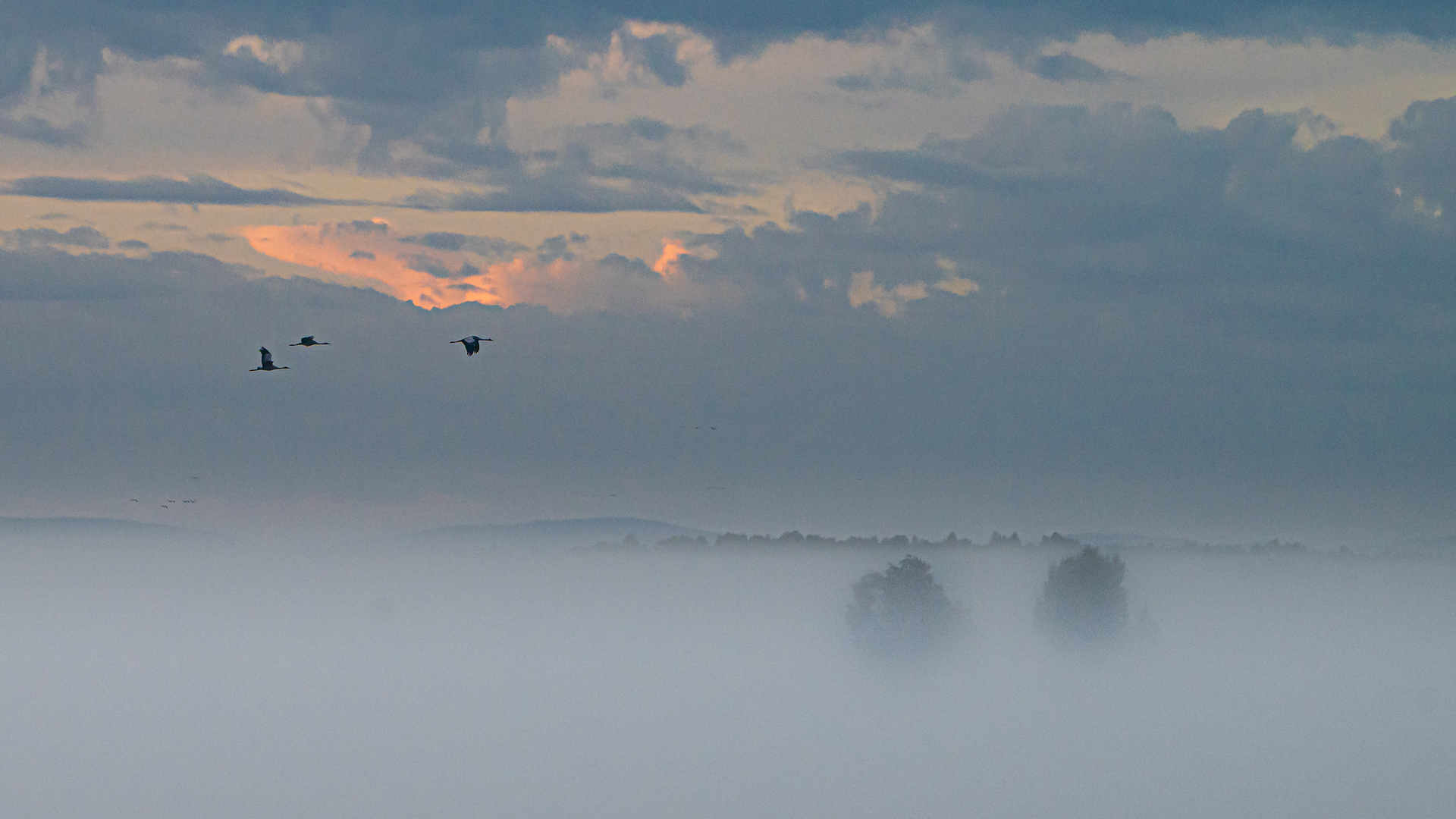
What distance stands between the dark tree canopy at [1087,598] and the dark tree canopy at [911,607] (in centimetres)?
1121

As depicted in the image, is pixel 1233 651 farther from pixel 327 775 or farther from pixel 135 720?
pixel 135 720

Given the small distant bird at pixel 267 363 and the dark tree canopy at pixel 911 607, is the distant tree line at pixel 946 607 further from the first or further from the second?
the small distant bird at pixel 267 363

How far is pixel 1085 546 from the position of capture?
422 feet

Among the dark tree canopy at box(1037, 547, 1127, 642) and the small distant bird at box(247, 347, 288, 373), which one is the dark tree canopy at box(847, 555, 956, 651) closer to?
the dark tree canopy at box(1037, 547, 1127, 642)

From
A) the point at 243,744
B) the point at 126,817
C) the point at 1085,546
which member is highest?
the point at 1085,546

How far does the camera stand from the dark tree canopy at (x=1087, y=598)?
5103 inches

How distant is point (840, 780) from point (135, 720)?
10800cm

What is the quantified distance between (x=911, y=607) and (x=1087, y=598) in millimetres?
15704

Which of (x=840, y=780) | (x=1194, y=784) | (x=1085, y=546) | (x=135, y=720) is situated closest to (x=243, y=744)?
(x=135, y=720)

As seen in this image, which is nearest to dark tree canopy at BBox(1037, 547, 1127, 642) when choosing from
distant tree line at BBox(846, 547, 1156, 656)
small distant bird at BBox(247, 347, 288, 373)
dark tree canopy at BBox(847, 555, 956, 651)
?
distant tree line at BBox(846, 547, 1156, 656)

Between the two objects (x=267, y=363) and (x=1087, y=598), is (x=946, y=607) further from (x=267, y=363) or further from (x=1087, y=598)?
(x=267, y=363)

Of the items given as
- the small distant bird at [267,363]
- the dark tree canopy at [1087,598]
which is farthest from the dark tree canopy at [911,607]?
the small distant bird at [267,363]

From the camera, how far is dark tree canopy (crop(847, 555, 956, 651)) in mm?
122500

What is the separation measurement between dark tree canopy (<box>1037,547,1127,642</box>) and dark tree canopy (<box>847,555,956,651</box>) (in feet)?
36.8
